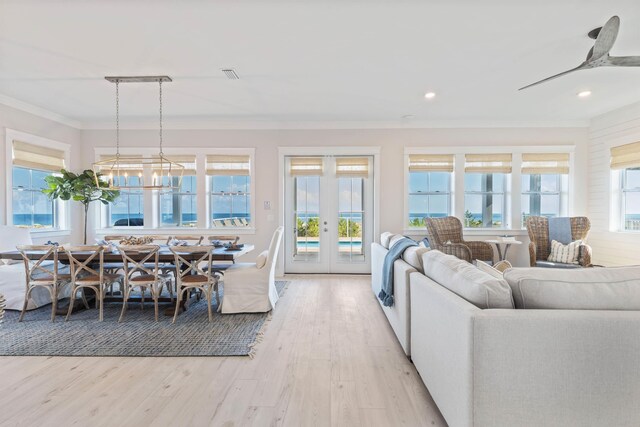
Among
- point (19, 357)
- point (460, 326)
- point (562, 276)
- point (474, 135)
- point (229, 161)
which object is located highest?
point (474, 135)

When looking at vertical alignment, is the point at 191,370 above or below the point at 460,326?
below

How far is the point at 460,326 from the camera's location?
1569 mm

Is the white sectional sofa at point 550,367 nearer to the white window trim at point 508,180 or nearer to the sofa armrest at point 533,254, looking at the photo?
the sofa armrest at point 533,254

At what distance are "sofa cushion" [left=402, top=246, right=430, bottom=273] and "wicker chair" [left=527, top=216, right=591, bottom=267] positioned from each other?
323 centimetres

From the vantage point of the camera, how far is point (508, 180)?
588 cm

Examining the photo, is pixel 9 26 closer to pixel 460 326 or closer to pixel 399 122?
pixel 460 326

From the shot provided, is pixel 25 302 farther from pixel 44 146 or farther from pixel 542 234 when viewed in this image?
pixel 542 234

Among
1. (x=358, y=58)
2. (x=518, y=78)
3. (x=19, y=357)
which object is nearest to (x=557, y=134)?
(x=518, y=78)

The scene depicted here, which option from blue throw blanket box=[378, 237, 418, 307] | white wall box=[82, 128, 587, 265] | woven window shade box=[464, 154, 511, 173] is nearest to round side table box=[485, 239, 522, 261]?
white wall box=[82, 128, 587, 265]

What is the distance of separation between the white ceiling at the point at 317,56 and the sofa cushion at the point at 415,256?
6.34 feet

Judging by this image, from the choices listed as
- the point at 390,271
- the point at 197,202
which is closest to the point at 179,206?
the point at 197,202

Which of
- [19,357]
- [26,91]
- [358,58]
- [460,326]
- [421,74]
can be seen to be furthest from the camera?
[26,91]

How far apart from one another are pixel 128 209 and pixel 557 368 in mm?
6612

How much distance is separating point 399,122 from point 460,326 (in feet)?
15.8
